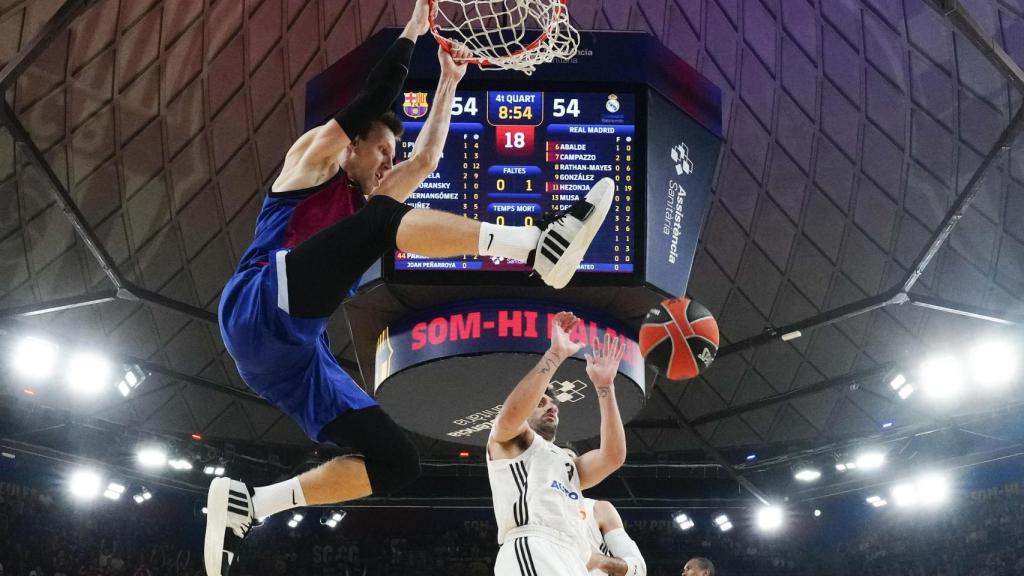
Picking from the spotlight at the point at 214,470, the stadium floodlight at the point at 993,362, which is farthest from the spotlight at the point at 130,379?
the stadium floodlight at the point at 993,362

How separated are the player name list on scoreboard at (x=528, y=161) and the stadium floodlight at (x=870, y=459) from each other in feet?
41.1

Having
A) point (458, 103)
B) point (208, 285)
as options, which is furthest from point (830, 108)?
point (208, 285)

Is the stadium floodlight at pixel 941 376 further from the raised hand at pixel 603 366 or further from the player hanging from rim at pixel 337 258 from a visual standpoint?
the player hanging from rim at pixel 337 258

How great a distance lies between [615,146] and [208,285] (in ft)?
30.4

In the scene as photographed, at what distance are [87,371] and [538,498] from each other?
14.5 meters

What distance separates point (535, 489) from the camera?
5.57m

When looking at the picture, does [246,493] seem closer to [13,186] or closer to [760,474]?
[13,186]

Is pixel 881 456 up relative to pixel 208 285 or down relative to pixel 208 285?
down

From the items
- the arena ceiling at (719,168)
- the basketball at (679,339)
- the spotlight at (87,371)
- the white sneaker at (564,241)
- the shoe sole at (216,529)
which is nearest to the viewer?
the white sneaker at (564,241)

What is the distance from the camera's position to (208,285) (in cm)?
1759

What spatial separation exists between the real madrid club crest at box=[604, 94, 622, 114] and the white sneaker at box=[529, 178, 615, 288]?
7723 mm

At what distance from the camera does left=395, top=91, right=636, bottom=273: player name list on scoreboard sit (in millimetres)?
11625

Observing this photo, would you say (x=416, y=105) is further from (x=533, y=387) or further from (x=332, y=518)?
(x=332, y=518)

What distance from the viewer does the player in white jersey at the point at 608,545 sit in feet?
20.8
